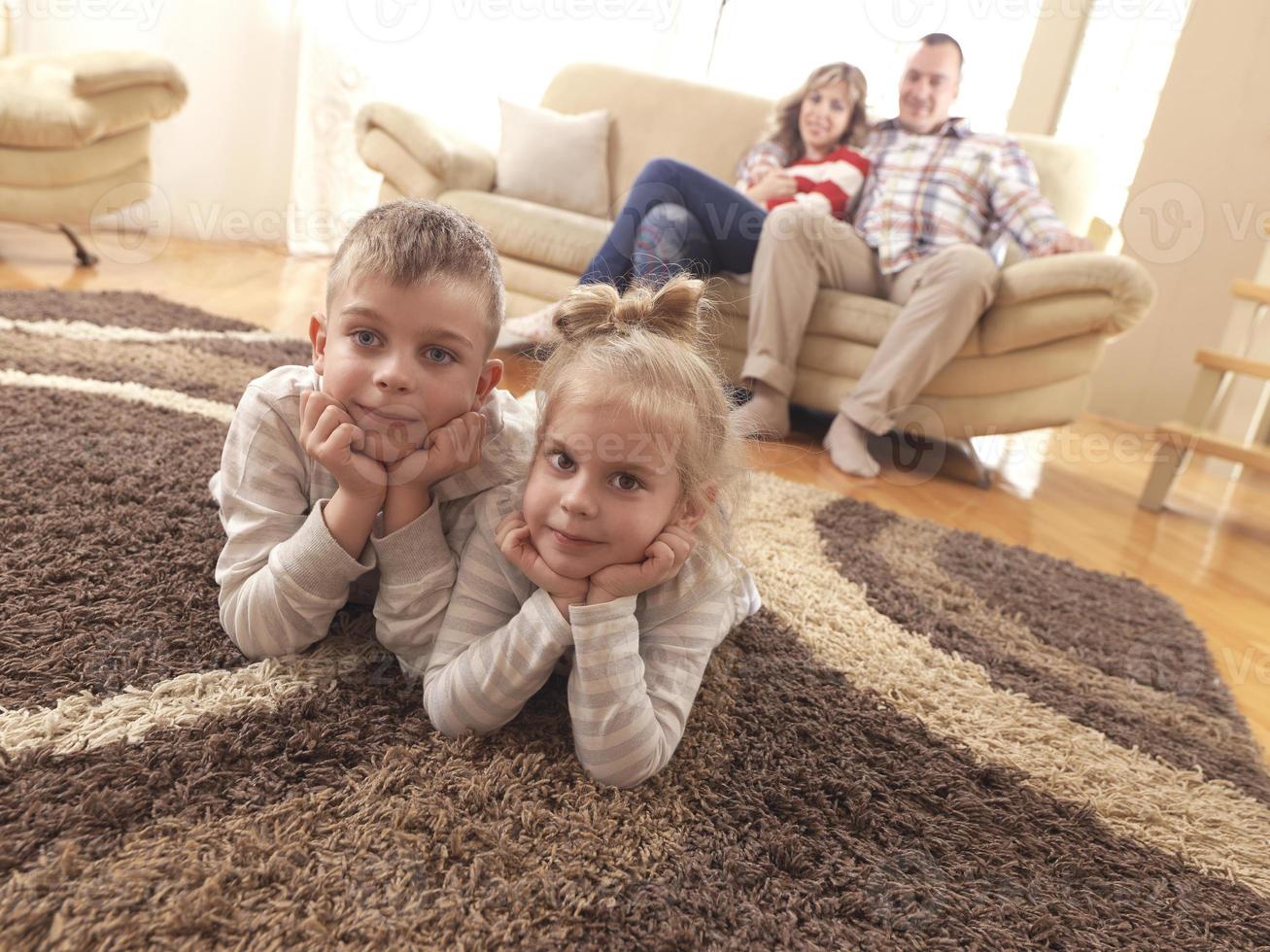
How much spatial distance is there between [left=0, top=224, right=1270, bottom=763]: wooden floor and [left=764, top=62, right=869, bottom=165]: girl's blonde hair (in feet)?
2.82

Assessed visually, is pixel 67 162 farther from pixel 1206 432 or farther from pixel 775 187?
pixel 1206 432

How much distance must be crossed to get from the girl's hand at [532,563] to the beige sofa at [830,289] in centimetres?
148

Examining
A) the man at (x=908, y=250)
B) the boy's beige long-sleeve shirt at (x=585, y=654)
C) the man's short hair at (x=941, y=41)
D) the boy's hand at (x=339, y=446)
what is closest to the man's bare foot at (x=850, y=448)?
the man at (x=908, y=250)

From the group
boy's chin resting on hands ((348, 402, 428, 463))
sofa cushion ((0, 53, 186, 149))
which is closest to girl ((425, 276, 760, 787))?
boy's chin resting on hands ((348, 402, 428, 463))

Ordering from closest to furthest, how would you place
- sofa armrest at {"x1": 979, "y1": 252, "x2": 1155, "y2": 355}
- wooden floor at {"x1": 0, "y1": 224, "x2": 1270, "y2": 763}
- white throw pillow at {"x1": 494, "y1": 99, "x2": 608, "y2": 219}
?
1. wooden floor at {"x1": 0, "y1": 224, "x2": 1270, "y2": 763}
2. sofa armrest at {"x1": 979, "y1": 252, "x2": 1155, "y2": 355}
3. white throw pillow at {"x1": 494, "y1": 99, "x2": 608, "y2": 219}

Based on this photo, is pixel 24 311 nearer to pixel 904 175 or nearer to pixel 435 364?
pixel 435 364

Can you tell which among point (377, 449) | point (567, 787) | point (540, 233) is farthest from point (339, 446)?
point (540, 233)

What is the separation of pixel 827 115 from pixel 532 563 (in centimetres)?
216

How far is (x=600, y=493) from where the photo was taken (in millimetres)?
803

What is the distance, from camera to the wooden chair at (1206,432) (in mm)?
2240

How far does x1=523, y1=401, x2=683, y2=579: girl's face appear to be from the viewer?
800 mm

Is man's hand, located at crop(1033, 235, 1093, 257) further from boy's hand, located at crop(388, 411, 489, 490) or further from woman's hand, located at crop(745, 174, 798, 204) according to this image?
boy's hand, located at crop(388, 411, 489, 490)

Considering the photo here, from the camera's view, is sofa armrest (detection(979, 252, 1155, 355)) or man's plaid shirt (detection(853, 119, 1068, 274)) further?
man's plaid shirt (detection(853, 119, 1068, 274))

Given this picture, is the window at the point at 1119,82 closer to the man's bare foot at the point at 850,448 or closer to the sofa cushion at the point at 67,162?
A: the man's bare foot at the point at 850,448
